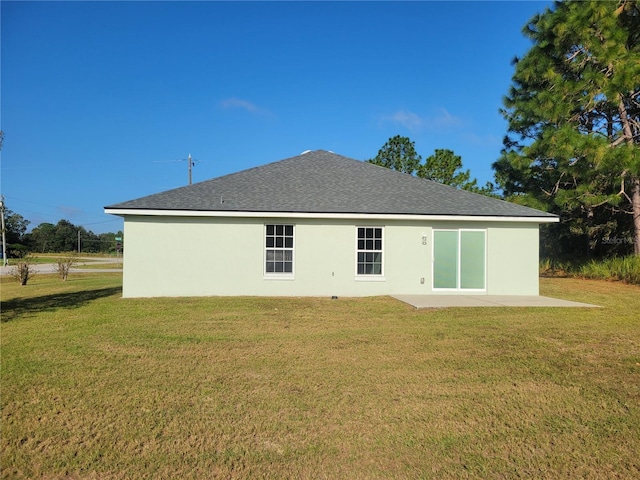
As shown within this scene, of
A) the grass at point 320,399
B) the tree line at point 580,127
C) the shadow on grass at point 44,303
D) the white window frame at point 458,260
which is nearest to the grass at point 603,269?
the tree line at point 580,127

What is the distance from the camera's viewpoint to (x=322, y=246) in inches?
517

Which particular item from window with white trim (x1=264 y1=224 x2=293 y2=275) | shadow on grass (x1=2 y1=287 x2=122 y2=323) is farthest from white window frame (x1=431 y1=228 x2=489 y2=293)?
shadow on grass (x1=2 y1=287 x2=122 y2=323)

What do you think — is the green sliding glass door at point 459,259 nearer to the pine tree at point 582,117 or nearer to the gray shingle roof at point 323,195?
the gray shingle roof at point 323,195

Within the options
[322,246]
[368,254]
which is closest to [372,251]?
[368,254]

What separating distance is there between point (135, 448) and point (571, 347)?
6671 mm

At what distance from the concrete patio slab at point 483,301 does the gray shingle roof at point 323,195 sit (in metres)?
2.65

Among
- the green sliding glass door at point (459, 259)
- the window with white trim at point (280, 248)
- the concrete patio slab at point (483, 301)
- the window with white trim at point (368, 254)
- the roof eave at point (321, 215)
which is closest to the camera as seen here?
the concrete patio slab at point (483, 301)

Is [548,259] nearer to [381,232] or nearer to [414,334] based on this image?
[381,232]

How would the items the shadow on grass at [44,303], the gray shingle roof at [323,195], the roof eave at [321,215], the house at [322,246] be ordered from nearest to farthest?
the shadow on grass at [44,303]
the roof eave at [321,215]
the house at [322,246]
the gray shingle roof at [323,195]

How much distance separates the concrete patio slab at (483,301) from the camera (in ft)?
35.8

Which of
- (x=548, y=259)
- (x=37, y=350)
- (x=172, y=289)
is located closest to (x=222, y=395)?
(x=37, y=350)

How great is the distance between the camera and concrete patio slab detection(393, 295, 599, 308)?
10914 mm

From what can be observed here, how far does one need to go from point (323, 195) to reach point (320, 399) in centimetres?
995

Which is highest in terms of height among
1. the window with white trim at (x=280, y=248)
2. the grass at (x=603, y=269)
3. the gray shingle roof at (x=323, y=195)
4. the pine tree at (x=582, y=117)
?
the pine tree at (x=582, y=117)
